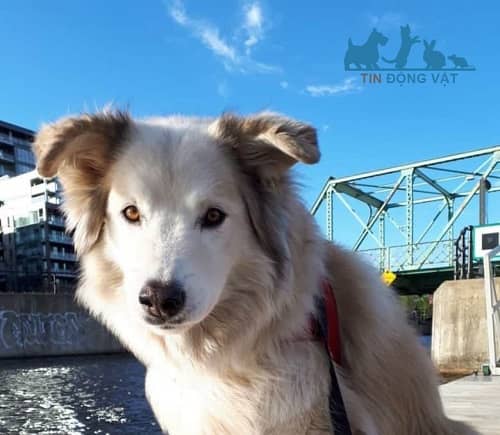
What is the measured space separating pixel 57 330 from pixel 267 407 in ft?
109

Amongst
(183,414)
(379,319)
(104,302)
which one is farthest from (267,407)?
(104,302)

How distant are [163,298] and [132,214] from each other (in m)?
0.50

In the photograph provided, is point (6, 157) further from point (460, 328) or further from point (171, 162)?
point (171, 162)

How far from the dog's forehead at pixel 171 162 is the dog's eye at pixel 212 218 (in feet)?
0.33

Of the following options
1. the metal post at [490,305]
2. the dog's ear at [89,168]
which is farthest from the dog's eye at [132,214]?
the metal post at [490,305]

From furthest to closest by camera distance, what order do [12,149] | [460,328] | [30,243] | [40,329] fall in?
1. [12,149]
2. [30,243]
3. [40,329]
4. [460,328]

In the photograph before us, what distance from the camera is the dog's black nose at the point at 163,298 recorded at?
7.11 ft

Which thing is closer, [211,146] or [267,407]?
[267,407]

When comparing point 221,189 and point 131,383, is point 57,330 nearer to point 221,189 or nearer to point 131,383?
point 131,383

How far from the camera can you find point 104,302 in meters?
2.74

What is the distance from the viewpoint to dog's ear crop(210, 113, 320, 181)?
2.36m

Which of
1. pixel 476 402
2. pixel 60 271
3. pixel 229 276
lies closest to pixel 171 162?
pixel 229 276

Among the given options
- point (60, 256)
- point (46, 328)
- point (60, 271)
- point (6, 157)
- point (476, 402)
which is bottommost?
point (60, 271)

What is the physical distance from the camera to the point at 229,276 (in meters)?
2.62
